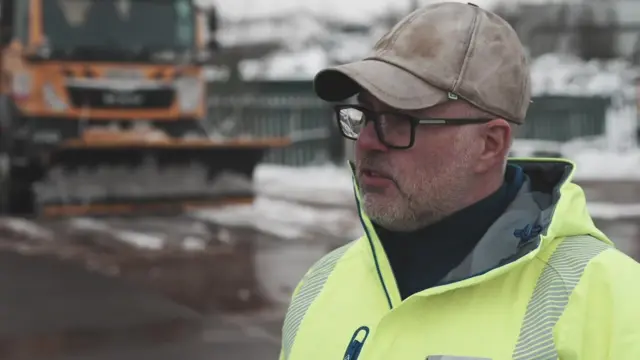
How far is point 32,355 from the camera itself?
595cm

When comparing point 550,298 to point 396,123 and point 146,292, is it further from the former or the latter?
point 146,292

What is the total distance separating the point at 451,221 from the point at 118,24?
13.5 m

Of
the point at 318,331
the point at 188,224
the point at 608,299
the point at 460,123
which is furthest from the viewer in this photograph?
the point at 188,224

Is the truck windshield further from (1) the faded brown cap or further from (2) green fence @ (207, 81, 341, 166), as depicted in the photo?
(1) the faded brown cap

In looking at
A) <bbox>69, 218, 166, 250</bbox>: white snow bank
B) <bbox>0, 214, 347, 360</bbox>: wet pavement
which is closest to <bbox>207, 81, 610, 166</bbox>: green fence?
<bbox>69, 218, 166, 250</bbox>: white snow bank

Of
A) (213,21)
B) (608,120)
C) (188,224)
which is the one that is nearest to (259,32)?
(608,120)

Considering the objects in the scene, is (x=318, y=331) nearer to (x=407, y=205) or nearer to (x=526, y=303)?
(x=407, y=205)

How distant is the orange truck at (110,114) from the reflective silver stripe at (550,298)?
11534mm

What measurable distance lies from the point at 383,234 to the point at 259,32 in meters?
47.6

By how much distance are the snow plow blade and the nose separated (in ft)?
36.8

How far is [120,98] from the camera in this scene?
14.5 meters

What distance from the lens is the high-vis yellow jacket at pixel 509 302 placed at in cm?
161

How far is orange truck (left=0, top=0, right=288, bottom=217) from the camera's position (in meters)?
13.1

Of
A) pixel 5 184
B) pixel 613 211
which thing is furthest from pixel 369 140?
pixel 5 184
